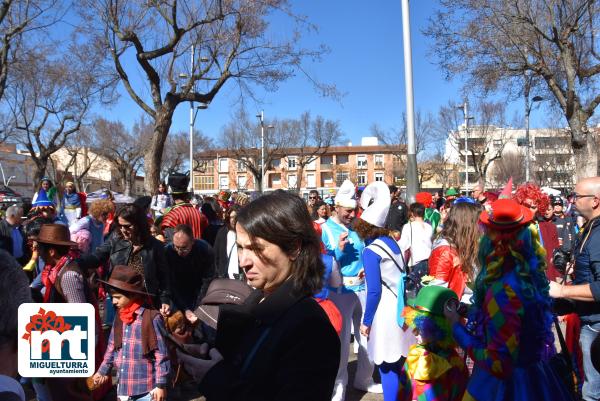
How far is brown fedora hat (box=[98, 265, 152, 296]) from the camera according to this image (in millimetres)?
3672

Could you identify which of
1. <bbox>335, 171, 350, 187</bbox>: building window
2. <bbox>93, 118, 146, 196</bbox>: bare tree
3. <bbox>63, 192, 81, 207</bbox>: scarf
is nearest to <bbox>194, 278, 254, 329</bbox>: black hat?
<bbox>63, 192, 81, 207</bbox>: scarf

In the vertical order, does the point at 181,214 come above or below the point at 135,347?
above

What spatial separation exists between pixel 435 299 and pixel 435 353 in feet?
1.31

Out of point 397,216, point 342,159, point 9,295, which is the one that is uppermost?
point 342,159

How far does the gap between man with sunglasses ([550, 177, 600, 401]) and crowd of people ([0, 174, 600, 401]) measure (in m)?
0.01

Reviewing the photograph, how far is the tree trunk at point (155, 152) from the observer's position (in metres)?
12.3

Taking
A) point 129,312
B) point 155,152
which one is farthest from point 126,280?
point 155,152

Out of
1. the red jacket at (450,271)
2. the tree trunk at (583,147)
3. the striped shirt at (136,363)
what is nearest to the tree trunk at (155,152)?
the striped shirt at (136,363)

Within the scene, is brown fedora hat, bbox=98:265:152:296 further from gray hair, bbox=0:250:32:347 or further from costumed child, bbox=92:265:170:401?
gray hair, bbox=0:250:32:347

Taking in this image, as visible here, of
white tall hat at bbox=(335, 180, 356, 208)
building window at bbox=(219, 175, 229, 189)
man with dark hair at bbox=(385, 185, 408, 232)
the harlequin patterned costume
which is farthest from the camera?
building window at bbox=(219, 175, 229, 189)

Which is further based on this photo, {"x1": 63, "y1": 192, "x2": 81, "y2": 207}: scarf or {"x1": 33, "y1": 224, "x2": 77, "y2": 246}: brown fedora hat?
{"x1": 63, "y1": 192, "x2": 81, "y2": 207}: scarf

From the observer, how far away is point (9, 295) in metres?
1.43

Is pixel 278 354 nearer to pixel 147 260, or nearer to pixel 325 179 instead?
pixel 147 260

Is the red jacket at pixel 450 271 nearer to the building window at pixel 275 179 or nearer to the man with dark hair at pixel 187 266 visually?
the man with dark hair at pixel 187 266
